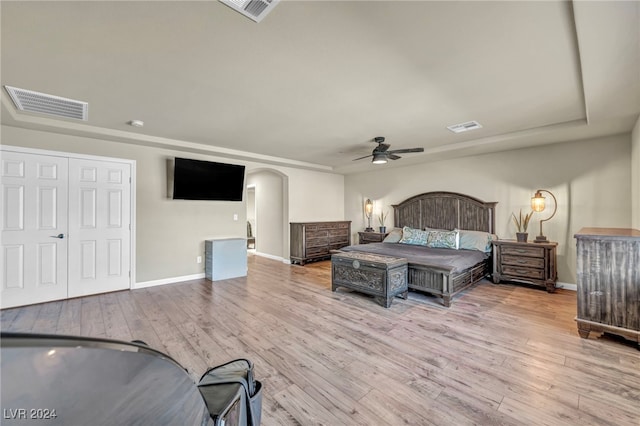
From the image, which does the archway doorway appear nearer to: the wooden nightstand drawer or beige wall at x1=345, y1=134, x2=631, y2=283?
beige wall at x1=345, y1=134, x2=631, y2=283

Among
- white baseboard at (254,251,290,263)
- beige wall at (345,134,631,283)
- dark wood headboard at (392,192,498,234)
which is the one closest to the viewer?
beige wall at (345,134,631,283)

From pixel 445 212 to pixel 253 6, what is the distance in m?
5.33

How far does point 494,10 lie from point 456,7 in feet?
0.83

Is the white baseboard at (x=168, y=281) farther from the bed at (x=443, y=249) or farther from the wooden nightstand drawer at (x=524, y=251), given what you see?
the wooden nightstand drawer at (x=524, y=251)

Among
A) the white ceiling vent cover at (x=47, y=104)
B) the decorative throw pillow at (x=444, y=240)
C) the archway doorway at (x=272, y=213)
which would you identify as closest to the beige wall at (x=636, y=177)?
the decorative throw pillow at (x=444, y=240)

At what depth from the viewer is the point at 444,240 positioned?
508cm

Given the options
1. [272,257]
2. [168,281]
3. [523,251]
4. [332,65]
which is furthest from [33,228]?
[523,251]

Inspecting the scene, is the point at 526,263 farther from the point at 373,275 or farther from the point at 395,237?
the point at 373,275

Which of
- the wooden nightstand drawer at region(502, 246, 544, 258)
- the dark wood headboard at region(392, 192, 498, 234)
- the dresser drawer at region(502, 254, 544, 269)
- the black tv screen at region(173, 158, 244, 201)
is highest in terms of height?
the black tv screen at region(173, 158, 244, 201)

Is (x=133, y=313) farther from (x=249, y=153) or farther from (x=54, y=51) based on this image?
(x=249, y=153)

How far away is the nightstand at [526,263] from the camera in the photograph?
169 inches

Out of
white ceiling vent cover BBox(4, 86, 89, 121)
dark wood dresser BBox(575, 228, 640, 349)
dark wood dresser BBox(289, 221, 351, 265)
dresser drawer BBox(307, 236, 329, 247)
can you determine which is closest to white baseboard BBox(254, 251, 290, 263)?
dark wood dresser BBox(289, 221, 351, 265)

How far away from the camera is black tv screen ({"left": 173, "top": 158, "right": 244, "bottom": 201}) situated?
493 cm

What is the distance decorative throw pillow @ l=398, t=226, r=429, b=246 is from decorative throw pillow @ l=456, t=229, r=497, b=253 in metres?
0.65
